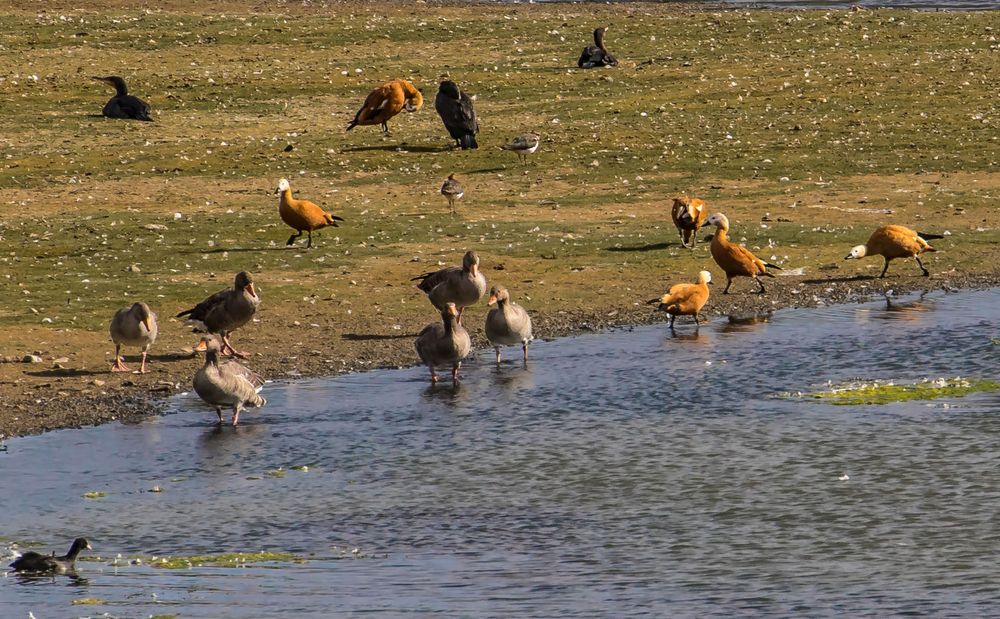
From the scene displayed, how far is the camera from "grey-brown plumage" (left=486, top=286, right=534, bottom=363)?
20922 millimetres

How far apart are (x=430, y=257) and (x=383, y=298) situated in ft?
8.44

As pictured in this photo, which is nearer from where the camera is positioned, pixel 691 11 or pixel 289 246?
pixel 289 246

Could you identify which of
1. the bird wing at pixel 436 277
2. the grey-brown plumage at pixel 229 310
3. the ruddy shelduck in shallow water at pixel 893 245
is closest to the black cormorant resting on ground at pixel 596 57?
the ruddy shelduck in shallow water at pixel 893 245

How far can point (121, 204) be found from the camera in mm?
31234

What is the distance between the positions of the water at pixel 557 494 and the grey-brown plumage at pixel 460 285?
1300 millimetres

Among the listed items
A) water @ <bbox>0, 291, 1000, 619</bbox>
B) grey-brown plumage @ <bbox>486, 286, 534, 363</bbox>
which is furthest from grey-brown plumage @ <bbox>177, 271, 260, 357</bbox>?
grey-brown plumage @ <bbox>486, 286, 534, 363</bbox>

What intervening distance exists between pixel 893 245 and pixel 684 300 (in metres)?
4.51

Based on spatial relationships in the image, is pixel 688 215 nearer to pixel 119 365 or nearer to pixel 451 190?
pixel 451 190

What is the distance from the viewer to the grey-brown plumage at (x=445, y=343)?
2003cm

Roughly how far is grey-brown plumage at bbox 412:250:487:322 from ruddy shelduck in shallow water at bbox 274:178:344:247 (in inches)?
189

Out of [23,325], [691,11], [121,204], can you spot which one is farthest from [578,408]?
[691,11]

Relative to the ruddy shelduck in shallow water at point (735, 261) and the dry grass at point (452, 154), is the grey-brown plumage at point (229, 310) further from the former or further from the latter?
the ruddy shelduck in shallow water at point (735, 261)

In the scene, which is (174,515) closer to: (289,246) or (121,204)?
(289,246)

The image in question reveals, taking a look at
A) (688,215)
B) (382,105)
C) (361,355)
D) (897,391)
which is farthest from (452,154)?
(897,391)
